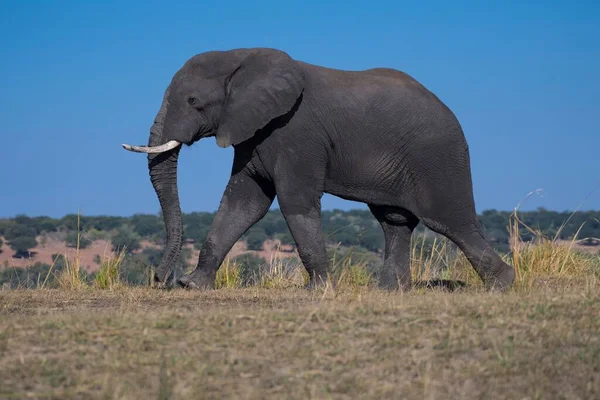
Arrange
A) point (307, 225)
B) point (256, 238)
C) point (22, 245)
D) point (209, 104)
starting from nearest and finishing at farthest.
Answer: point (307, 225) < point (209, 104) < point (22, 245) < point (256, 238)

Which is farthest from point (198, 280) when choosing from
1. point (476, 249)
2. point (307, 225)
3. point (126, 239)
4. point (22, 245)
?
point (22, 245)

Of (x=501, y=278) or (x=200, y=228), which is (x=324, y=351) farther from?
(x=200, y=228)

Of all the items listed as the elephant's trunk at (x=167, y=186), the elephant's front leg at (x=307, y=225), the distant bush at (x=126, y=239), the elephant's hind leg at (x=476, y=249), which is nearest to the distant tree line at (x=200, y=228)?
the distant bush at (x=126, y=239)

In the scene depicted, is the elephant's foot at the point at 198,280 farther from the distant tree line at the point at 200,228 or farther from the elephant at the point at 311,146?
the distant tree line at the point at 200,228

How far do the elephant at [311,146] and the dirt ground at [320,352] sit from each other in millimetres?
3382

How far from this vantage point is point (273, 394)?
24.0ft

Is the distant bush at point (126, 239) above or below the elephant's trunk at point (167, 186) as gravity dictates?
above

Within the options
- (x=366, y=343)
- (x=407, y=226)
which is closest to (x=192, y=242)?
(x=407, y=226)

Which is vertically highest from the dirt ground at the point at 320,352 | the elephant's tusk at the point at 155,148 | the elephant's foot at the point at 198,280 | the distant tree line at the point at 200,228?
the distant tree line at the point at 200,228

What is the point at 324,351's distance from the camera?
26.7 feet

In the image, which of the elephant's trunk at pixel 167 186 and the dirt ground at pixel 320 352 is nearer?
the dirt ground at pixel 320 352

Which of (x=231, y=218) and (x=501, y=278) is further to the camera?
(x=231, y=218)

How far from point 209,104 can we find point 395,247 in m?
3.05

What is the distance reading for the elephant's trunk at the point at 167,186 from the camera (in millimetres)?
13773
